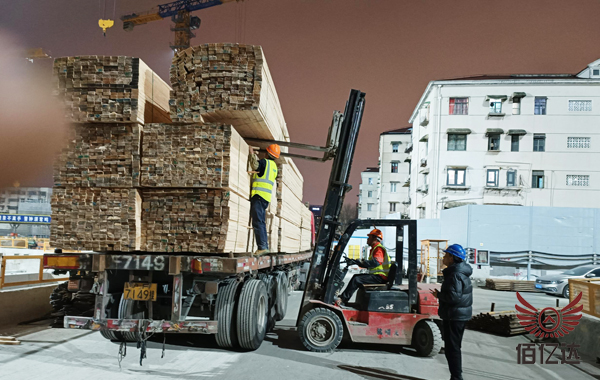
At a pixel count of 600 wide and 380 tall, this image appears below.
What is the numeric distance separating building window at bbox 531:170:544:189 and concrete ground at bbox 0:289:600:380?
109 feet

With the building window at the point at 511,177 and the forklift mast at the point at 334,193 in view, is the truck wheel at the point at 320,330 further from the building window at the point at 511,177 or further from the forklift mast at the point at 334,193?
the building window at the point at 511,177

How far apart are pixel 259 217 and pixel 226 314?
157cm

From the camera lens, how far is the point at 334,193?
8242mm

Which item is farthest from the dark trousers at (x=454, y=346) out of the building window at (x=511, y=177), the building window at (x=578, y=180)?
the building window at (x=578, y=180)

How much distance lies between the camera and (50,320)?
9.80m

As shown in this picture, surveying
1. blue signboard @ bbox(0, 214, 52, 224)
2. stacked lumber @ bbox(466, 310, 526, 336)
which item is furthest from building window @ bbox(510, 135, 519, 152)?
blue signboard @ bbox(0, 214, 52, 224)

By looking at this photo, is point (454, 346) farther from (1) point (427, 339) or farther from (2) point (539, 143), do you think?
(2) point (539, 143)

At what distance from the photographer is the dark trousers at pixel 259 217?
307 inches

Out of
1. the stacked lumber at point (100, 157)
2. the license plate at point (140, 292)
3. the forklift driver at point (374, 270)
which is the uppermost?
the stacked lumber at point (100, 157)

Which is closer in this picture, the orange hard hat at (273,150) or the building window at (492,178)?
the orange hard hat at (273,150)

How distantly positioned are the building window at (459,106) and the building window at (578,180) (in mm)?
A: 9485

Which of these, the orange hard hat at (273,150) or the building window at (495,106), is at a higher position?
the building window at (495,106)

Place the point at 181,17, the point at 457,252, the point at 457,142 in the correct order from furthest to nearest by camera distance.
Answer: the point at 181,17
the point at 457,142
the point at 457,252

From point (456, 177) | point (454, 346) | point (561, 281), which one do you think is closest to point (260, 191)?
point (454, 346)
